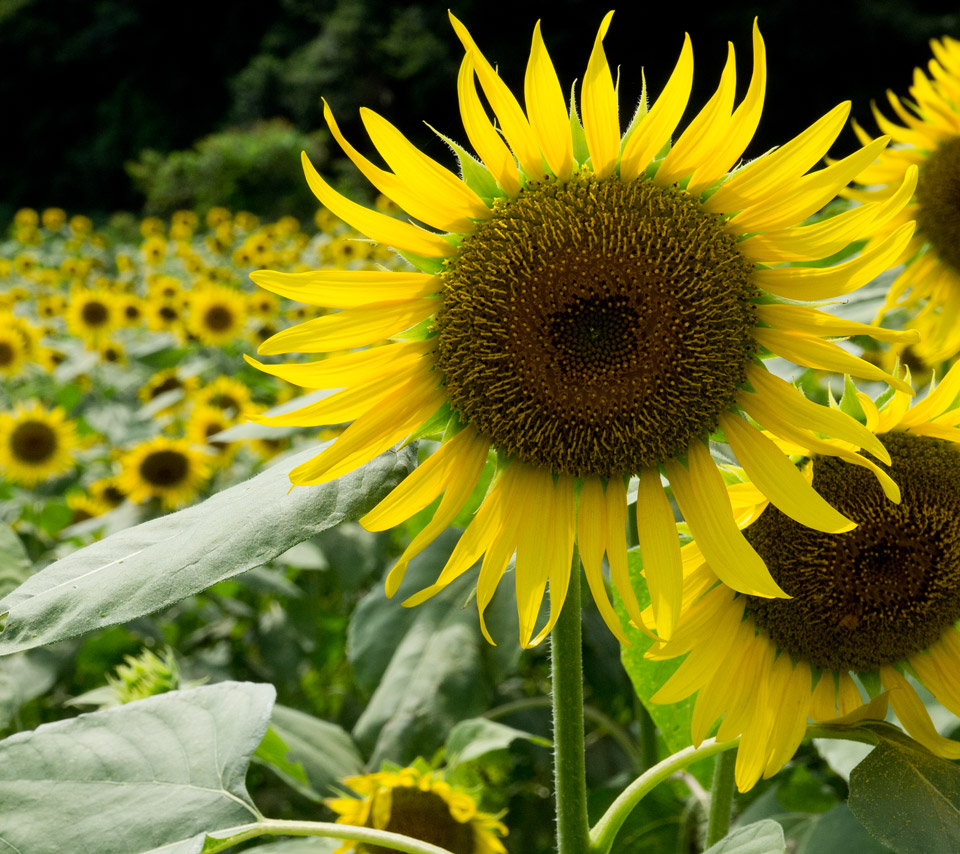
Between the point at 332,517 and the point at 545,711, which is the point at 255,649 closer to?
the point at 545,711

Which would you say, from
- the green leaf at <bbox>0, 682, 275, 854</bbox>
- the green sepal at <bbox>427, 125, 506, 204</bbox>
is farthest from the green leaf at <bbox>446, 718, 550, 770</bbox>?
the green sepal at <bbox>427, 125, 506, 204</bbox>

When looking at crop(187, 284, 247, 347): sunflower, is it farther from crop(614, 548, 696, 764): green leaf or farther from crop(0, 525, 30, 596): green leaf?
crop(614, 548, 696, 764): green leaf

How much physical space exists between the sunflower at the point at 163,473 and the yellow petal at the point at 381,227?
6.86 feet

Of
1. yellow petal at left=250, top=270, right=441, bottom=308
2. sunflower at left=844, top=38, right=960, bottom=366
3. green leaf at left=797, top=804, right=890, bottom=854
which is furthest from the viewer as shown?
sunflower at left=844, top=38, right=960, bottom=366

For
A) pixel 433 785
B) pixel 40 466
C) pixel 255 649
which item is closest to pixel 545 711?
pixel 433 785

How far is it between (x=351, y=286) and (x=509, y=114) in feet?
0.62

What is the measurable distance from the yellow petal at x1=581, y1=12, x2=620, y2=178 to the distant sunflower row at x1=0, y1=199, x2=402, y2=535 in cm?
58

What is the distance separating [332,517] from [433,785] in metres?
0.70

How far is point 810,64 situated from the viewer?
15703 millimetres

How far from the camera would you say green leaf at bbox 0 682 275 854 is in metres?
0.80

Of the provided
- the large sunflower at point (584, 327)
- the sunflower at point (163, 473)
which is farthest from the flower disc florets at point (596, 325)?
the sunflower at point (163, 473)

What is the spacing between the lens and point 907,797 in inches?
28.1

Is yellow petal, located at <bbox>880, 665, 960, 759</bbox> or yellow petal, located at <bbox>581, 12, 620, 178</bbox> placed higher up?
yellow petal, located at <bbox>581, 12, 620, 178</bbox>

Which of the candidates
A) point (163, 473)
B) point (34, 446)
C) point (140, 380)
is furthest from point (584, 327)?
point (140, 380)
